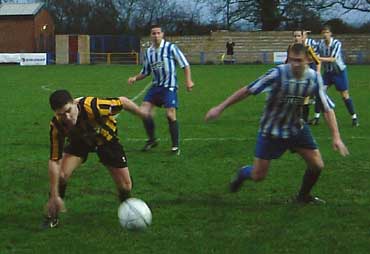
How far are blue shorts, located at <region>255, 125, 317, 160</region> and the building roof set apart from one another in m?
61.5

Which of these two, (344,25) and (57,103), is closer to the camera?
(57,103)

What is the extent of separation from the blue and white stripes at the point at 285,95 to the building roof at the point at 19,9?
61606 mm

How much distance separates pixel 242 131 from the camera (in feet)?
40.2

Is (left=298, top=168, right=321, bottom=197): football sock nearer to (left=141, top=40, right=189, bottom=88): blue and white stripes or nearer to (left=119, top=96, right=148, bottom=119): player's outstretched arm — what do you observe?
(left=119, top=96, right=148, bottom=119): player's outstretched arm

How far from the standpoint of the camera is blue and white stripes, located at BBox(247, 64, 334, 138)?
239 inches

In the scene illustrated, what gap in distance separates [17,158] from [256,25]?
2129 inches

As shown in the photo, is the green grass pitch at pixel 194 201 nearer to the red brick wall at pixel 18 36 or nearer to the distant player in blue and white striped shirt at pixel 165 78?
the distant player in blue and white striped shirt at pixel 165 78

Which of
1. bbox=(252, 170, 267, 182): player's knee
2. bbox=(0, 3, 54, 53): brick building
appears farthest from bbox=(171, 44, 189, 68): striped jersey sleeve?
bbox=(0, 3, 54, 53): brick building

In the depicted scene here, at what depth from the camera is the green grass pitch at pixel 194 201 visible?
5.48 metres

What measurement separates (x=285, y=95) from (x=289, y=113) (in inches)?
8.1

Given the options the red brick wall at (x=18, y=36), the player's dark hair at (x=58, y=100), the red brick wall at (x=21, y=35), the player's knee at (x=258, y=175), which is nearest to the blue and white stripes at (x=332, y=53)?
the player's knee at (x=258, y=175)

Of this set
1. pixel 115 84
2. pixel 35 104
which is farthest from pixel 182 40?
pixel 35 104

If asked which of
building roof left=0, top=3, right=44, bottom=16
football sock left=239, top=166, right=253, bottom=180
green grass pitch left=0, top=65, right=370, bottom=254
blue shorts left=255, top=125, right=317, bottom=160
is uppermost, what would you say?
building roof left=0, top=3, right=44, bottom=16

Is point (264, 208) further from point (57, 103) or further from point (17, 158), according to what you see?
point (17, 158)
